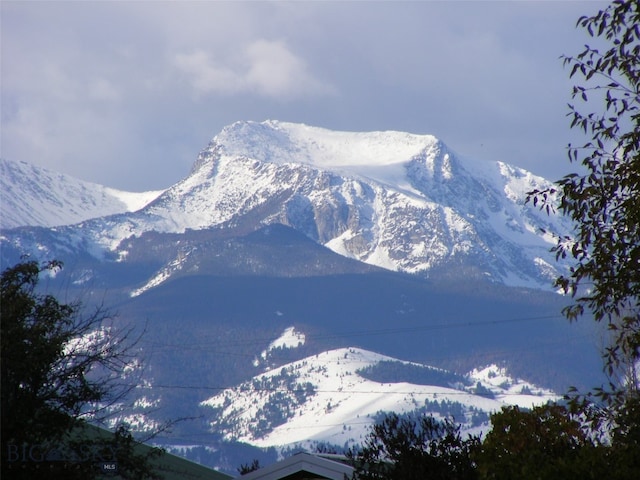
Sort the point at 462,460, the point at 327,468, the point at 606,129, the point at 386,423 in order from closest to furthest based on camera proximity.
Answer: the point at 606,129 < the point at 462,460 < the point at 386,423 < the point at 327,468

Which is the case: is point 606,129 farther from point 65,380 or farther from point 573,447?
A: point 65,380

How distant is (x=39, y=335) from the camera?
21266 millimetres

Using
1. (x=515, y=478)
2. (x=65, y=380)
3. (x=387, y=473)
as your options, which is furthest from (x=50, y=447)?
(x=515, y=478)

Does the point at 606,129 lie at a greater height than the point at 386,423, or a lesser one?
greater

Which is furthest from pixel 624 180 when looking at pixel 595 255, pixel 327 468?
pixel 327 468

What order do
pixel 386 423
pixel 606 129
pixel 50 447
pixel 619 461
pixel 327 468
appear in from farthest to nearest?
pixel 327 468, pixel 386 423, pixel 50 447, pixel 606 129, pixel 619 461

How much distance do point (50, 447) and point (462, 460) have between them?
810 cm

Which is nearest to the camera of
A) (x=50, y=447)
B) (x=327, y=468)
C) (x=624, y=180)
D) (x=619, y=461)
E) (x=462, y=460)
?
(x=619, y=461)

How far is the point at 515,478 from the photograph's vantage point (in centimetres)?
1623

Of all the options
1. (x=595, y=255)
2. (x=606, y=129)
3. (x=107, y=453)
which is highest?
(x=606, y=129)

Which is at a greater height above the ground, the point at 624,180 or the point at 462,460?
the point at 624,180

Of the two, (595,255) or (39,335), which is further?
(39,335)

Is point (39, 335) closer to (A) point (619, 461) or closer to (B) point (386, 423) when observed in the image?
(B) point (386, 423)

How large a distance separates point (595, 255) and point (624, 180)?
1.32m
